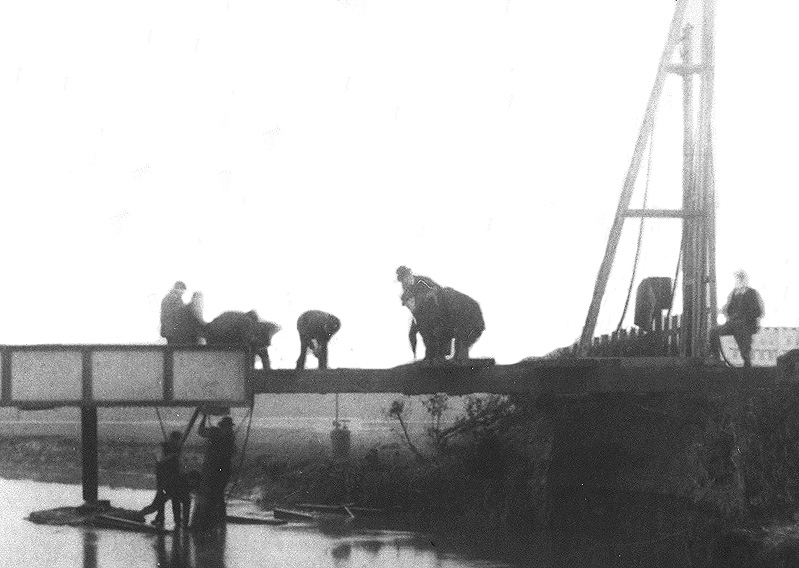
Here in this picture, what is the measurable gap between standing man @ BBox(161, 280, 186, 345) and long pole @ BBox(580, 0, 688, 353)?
8205mm

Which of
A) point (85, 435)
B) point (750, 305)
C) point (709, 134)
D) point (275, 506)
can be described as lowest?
point (275, 506)

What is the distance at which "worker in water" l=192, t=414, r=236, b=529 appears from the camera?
22.2 metres

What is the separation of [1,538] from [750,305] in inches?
553

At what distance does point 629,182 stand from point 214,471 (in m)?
10.5

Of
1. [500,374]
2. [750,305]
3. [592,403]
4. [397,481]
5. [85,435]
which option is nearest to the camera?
[750,305]

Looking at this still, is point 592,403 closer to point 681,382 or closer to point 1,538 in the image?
point 681,382

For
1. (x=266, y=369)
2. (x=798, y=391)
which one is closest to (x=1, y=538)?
(x=266, y=369)

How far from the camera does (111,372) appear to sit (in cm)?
2333

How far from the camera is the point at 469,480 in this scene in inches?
1160

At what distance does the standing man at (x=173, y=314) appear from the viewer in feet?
72.3

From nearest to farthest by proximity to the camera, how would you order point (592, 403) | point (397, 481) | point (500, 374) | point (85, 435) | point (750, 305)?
point (750, 305), point (500, 374), point (85, 435), point (592, 403), point (397, 481)

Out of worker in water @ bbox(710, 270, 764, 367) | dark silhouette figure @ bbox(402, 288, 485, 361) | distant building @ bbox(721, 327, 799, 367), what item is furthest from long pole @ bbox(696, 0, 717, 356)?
distant building @ bbox(721, 327, 799, 367)

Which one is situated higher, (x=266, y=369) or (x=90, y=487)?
(x=266, y=369)

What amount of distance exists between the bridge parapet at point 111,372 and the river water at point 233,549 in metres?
2.58
